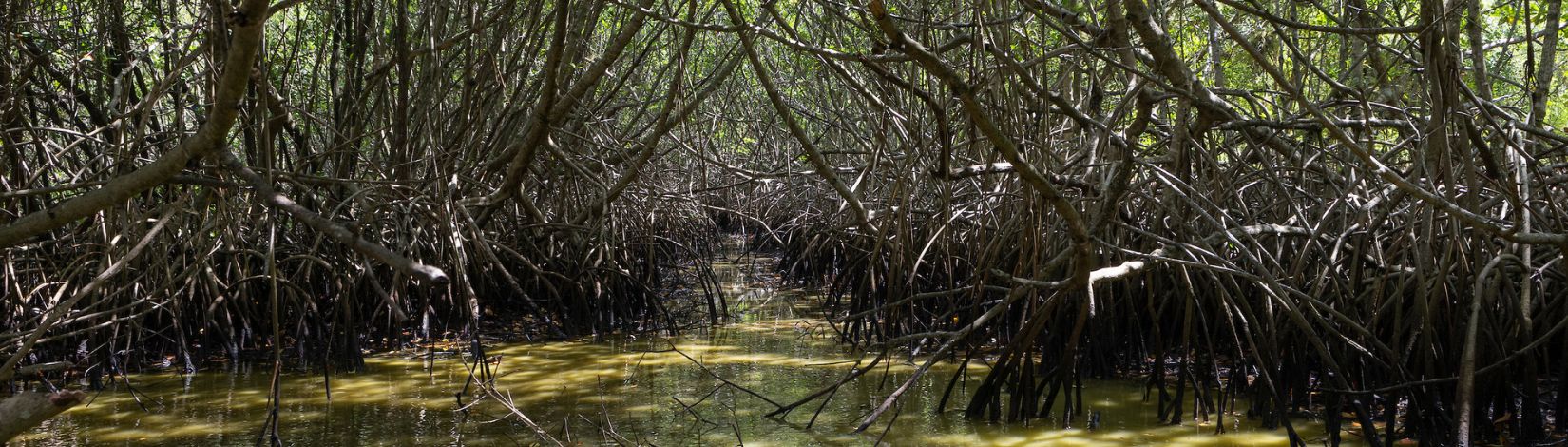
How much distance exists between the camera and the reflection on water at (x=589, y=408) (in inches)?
148

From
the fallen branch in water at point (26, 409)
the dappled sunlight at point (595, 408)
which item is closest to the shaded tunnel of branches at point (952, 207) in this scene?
the dappled sunlight at point (595, 408)

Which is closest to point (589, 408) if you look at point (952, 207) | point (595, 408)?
point (595, 408)

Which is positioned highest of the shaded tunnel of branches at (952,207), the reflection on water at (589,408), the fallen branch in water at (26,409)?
the shaded tunnel of branches at (952,207)

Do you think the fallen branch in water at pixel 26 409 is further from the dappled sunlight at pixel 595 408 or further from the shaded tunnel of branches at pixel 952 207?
the dappled sunlight at pixel 595 408

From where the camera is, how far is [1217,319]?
166 inches

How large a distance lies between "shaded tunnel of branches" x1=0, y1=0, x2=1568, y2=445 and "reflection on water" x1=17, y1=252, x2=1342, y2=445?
0.58 ft

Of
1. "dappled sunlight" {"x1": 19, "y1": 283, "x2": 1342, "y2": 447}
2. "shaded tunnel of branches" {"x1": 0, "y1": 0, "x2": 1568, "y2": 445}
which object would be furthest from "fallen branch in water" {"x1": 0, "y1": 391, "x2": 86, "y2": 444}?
"dappled sunlight" {"x1": 19, "y1": 283, "x2": 1342, "y2": 447}

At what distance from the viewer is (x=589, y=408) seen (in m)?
4.29

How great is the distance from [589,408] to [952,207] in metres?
2.42

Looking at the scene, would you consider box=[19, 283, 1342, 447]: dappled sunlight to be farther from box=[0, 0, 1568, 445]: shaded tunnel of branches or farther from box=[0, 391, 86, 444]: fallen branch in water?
box=[0, 391, 86, 444]: fallen branch in water

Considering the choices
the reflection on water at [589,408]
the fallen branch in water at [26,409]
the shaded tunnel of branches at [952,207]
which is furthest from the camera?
the reflection on water at [589,408]

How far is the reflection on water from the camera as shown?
3768 mm

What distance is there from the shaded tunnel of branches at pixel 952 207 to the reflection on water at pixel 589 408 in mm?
177

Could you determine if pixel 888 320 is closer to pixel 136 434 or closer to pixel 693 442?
pixel 693 442
